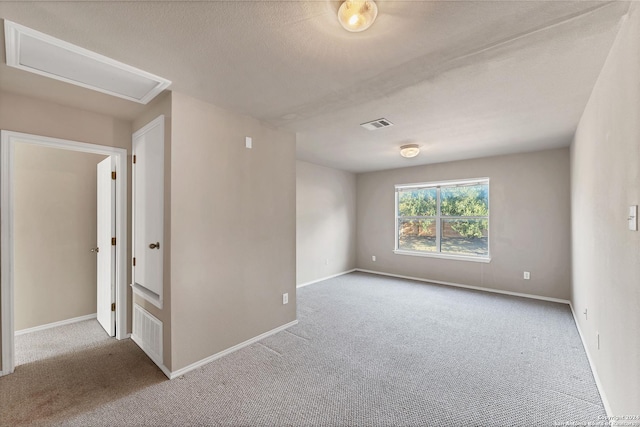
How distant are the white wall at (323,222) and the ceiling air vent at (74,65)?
10.3 feet

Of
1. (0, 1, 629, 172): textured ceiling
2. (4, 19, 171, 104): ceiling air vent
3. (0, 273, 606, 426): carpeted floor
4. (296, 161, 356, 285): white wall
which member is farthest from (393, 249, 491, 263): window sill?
(4, 19, 171, 104): ceiling air vent

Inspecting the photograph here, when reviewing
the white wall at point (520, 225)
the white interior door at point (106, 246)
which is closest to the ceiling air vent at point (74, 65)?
the white interior door at point (106, 246)

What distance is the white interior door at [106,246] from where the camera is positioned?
9.86 feet

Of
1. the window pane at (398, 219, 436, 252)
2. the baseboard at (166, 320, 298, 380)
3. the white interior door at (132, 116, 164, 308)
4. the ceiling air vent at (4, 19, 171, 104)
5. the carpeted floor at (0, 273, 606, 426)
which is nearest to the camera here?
the ceiling air vent at (4, 19, 171, 104)

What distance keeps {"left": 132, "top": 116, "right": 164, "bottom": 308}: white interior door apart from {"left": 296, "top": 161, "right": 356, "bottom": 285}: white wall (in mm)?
2731

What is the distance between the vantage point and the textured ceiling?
1.42 m

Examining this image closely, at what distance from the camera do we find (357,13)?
4.40 ft

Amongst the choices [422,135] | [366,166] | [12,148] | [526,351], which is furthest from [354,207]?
[12,148]

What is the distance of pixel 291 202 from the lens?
3.37 m

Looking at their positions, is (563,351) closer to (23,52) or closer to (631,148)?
(631,148)

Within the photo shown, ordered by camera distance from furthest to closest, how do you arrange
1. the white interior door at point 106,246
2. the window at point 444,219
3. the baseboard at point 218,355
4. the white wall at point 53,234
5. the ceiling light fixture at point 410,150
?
1. the window at point 444,219
2. the ceiling light fixture at point 410,150
3. the white wall at point 53,234
4. the white interior door at point 106,246
5. the baseboard at point 218,355

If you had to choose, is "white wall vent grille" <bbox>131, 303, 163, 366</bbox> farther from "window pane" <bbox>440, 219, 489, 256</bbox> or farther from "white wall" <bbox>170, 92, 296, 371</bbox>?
"window pane" <bbox>440, 219, 489, 256</bbox>

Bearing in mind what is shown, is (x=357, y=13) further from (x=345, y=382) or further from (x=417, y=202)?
(x=417, y=202)

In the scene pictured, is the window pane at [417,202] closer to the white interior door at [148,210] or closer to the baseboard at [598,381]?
the baseboard at [598,381]
